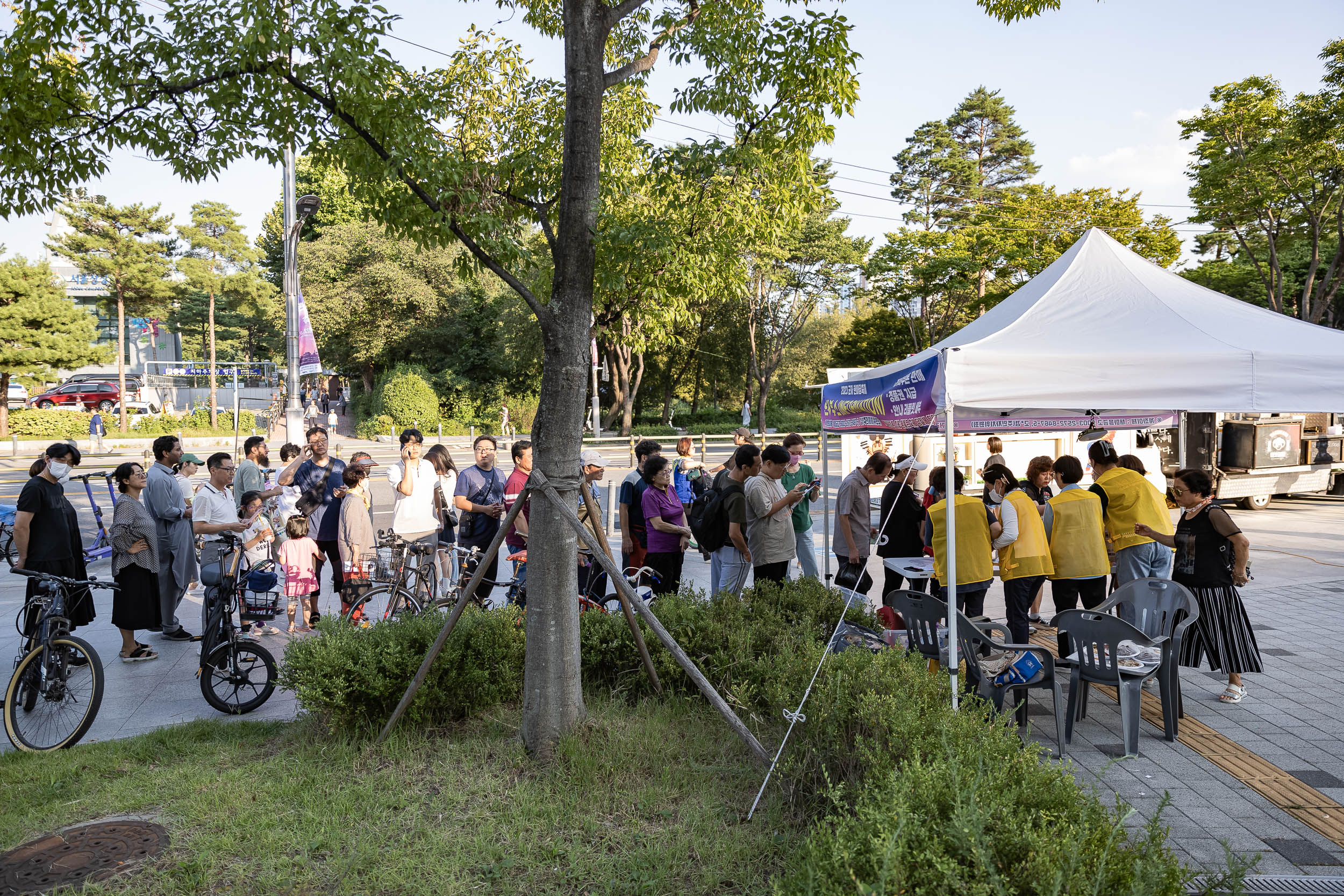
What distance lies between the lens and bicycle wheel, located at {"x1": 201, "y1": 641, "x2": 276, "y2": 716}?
584 cm

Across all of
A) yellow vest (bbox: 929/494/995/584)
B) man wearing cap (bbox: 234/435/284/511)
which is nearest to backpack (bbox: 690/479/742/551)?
yellow vest (bbox: 929/494/995/584)

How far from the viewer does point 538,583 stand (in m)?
4.68

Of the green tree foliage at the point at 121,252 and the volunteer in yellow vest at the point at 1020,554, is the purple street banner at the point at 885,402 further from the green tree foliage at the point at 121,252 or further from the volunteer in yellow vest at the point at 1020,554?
the green tree foliage at the point at 121,252

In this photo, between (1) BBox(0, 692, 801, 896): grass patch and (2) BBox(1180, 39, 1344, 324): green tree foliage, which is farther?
(2) BBox(1180, 39, 1344, 324): green tree foliage

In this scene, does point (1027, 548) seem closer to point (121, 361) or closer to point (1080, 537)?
point (1080, 537)

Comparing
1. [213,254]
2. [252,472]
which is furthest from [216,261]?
[252,472]

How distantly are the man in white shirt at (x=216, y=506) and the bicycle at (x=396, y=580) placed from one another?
1169 millimetres

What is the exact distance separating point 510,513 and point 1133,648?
4.05 m

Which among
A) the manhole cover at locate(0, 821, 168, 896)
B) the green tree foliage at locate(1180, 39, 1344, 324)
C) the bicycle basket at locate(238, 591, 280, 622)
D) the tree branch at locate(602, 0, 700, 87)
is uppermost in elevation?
the green tree foliage at locate(1180, 39, 1344, 324)

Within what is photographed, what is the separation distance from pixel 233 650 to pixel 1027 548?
5860mm

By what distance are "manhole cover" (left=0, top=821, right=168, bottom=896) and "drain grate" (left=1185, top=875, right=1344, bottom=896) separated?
4624 millimetres

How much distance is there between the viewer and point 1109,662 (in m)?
5.04

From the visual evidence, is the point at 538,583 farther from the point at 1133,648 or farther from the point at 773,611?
the point at 1133,648

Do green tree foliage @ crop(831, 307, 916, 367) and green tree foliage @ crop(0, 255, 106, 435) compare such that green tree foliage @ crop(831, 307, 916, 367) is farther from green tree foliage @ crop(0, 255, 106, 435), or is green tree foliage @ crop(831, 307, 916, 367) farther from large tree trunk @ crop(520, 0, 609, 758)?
large tree trunk @ crop(520, 0, 609, 758)
